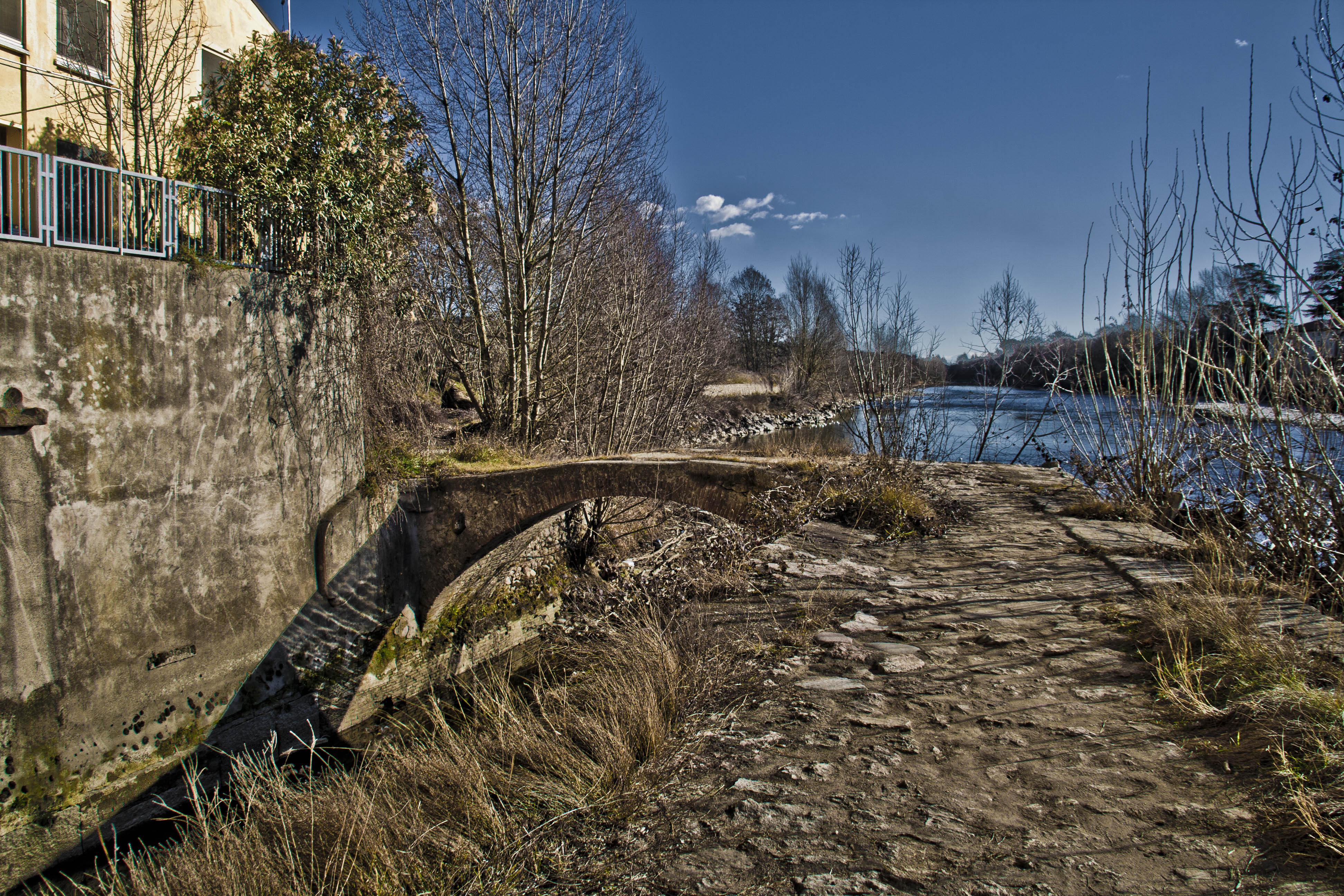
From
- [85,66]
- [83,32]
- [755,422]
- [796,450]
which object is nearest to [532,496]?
[796,450]

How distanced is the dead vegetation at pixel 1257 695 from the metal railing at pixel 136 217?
1001 centimetres

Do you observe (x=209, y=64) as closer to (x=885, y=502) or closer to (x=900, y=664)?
(x=885, y=502)

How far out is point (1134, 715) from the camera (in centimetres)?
270

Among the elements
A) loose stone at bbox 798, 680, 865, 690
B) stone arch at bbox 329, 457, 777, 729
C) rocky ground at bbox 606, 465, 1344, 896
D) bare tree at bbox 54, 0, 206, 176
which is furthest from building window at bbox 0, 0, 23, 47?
loose stone at bbox 798, 680, 865, 690

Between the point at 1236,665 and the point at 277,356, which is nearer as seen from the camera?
the point at 1236,665

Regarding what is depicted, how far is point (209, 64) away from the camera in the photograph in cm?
1286

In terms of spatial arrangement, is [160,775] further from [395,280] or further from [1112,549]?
[1112,549]

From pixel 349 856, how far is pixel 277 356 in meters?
7.72

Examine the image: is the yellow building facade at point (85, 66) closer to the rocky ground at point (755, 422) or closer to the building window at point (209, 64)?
the building window at point (209, 64)

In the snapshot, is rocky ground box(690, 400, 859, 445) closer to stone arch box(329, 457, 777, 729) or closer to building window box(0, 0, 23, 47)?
stone arch box(329, 457, 777, 729)

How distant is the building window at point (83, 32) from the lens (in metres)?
10.9

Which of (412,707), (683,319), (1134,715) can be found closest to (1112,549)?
(1134,715)

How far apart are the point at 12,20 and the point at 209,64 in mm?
2862

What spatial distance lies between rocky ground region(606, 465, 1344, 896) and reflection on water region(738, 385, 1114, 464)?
4.28 metres
